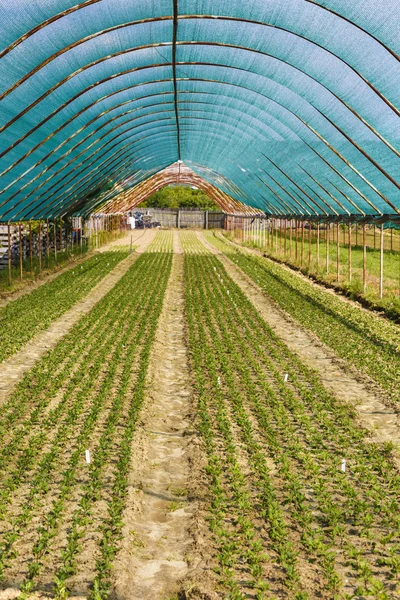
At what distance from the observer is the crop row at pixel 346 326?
Answer: 10.7m

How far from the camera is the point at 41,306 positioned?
16734 millimetres

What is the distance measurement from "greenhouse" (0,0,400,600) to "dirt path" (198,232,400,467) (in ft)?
0.15

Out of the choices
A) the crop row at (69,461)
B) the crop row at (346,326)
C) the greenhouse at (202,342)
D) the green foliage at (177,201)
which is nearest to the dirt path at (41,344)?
the greenhouse at (202,342)

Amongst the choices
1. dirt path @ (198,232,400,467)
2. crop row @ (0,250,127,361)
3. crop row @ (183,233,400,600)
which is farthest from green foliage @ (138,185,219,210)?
crop row @ (183,233,400,600)

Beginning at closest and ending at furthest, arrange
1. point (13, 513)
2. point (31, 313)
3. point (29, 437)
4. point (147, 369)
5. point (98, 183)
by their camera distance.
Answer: point (13, 513) < point (29, 437) < point (147, 369) < point (31, 313) < point (98, 183)

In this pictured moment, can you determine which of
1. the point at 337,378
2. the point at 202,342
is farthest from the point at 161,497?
the point at 202,342

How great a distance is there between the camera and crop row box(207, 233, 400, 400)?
10734 mm

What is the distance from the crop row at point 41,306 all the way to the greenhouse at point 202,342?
0.37ft

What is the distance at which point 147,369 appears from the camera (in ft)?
34.8

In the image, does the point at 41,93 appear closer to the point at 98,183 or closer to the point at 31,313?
the point at 31,313

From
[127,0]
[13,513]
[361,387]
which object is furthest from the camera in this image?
[127,0]

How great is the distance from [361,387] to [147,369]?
3259 mm

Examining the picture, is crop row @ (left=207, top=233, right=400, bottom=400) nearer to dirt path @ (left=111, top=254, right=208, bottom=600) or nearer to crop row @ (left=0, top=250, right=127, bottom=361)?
dirt path @ (left=111, top=254, right=208, bottom=600)

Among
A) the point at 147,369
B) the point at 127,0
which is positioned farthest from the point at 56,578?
the point at 127,0
